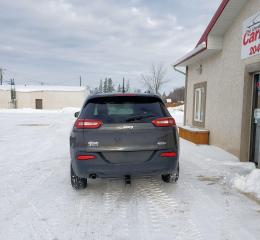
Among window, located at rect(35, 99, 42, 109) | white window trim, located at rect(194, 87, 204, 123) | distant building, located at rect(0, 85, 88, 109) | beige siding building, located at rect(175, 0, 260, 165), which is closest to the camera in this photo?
beige siding building, located at rect(175, 0, 260, 165)

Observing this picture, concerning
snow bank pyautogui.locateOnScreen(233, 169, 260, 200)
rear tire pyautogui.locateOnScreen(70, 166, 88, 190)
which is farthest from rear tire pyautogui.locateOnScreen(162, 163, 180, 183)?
rear tire pyautogui.locateOnScreen(70, 166, 88, 190)

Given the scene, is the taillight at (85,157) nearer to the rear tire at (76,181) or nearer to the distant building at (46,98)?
the rear tire at (76,181)

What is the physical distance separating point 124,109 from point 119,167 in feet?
3.15

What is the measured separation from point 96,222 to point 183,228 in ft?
3.77

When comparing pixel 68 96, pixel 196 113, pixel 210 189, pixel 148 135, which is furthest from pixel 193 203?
pixel 68 96

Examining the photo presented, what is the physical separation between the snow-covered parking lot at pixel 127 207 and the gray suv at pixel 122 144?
→ 0.53m

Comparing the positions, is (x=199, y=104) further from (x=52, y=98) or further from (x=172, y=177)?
(x=52, y=98)

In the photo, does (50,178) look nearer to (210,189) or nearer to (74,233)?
(74,233)

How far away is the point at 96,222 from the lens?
3.37 m

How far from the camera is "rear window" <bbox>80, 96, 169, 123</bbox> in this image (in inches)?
157

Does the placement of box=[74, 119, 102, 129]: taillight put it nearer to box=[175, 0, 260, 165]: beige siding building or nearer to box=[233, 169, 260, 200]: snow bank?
box=[233, 169, 260, 200]: snow bank

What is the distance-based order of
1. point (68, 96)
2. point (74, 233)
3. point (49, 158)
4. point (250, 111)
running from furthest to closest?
1. point (68, 96)
2. point (49, 158)
3. point (250, 111)
4. point (74, 233)

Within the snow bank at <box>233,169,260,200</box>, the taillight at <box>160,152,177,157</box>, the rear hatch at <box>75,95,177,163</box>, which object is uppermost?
the rear hatch at <box>75,95,177,163</box>

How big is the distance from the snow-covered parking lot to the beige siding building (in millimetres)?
1369
